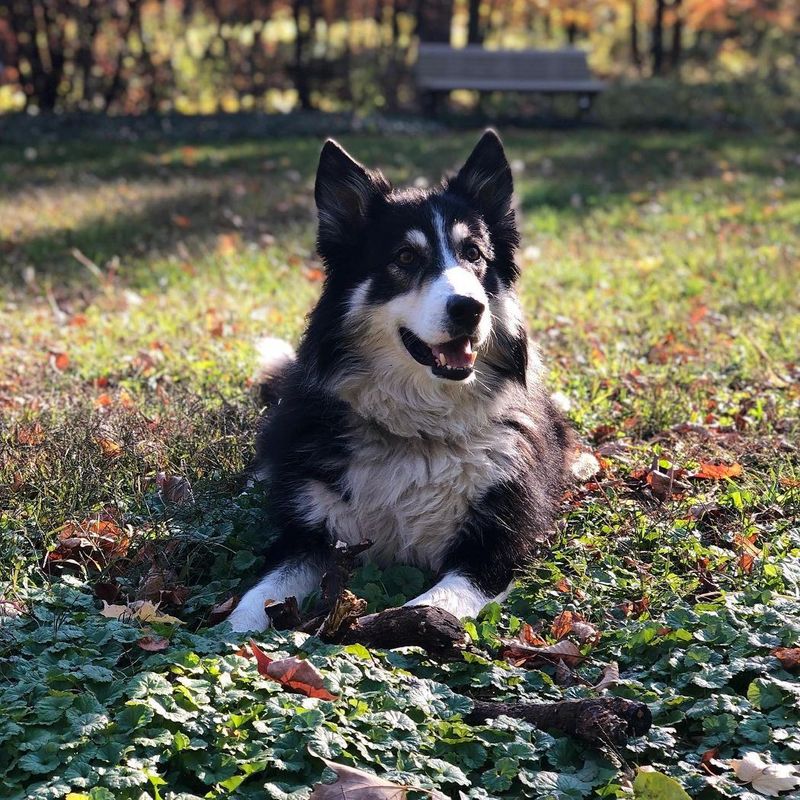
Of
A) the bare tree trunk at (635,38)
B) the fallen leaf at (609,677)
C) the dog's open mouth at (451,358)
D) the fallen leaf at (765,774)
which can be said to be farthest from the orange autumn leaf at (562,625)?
the bare tree trunk at (635,38)

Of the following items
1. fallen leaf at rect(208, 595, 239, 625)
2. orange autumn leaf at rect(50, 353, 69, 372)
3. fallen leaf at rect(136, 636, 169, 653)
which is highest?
fallen leaf at rect(136, 636, 169, 653)

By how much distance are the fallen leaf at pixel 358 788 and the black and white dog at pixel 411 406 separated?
128 centimetres

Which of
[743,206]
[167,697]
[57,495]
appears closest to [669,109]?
[743,206]

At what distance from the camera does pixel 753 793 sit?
Answer: 9.29 feet

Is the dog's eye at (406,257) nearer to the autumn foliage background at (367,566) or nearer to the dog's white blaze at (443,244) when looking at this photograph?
the dog's white blaze at (443,244)

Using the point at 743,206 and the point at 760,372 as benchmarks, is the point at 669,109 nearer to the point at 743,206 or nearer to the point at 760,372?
the point at 743,206

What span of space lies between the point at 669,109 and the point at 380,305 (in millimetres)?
16126

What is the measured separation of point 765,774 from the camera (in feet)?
9.45

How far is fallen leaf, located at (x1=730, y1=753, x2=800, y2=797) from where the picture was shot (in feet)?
9.34

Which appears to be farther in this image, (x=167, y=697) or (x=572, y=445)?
(x=572, y=445)

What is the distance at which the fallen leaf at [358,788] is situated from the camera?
269 cm

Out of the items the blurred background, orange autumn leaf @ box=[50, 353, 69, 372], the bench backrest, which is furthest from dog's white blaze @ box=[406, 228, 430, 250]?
the bench backrest

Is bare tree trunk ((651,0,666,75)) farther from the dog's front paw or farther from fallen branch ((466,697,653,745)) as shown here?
fallen branch ((466,697,653,745))

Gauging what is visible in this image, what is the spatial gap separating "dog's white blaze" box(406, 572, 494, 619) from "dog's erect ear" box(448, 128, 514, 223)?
1600 mm
